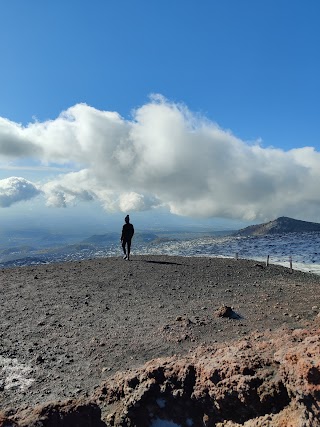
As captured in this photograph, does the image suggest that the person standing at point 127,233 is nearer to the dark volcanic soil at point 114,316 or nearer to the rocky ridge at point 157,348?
the dark volcanic soil at point 114,316

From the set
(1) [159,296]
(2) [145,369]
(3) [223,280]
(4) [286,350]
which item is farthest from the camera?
(3) [223,280]

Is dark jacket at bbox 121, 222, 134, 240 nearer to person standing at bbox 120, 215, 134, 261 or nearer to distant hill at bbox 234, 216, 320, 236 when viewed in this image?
person standing at bbox 120, 215, 134, 261

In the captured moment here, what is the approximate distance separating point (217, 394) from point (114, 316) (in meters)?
7.30

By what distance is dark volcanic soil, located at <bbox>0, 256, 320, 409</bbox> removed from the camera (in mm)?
8602

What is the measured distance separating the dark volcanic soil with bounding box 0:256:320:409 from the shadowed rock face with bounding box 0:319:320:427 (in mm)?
1664

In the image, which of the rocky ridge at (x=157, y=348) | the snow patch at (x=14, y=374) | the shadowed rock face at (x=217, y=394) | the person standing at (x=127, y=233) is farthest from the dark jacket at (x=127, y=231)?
the shadowed rock face at (x=217, y=394)

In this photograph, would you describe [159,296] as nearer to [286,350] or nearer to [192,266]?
[192,266]

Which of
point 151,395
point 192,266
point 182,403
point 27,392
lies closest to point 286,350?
point 182,403

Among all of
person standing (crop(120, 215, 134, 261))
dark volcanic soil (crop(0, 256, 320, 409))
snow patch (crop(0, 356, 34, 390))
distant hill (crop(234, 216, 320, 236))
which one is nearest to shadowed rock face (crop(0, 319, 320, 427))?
dark volcanic soil (crop(0, 256, 320, 409))

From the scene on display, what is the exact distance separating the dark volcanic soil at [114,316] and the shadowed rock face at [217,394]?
5.46 feet

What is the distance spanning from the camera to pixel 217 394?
5.81m

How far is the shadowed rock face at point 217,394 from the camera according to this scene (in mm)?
5109

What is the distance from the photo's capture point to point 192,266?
22188 mm

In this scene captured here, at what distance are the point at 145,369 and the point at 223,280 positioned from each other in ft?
40.7
